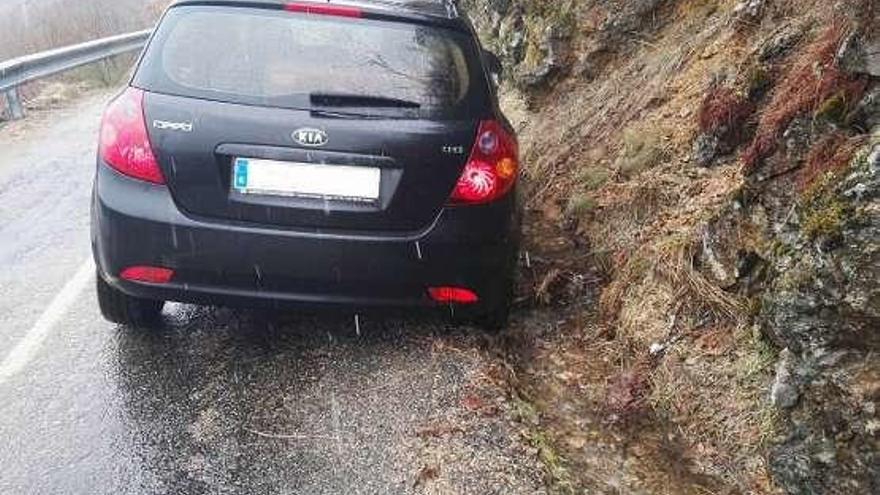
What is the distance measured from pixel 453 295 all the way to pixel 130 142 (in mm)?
1555

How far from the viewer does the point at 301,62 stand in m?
3.95

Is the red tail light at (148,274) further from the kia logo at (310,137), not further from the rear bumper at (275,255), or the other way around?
the kia logo at (310,137)

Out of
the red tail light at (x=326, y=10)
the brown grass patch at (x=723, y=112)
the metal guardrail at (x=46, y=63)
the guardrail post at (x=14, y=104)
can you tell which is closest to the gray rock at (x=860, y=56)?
the brown grass patch at (x=723, y=112)

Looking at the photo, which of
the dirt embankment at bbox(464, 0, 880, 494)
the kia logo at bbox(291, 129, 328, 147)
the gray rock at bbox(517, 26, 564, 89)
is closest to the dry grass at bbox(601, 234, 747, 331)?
the dirt embankment at bbox(464, 0, 880, 494)

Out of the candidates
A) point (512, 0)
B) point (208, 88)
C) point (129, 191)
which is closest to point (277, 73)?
point (208, 88)

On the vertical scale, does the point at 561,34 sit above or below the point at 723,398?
below

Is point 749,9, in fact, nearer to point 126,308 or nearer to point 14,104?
point 126,308

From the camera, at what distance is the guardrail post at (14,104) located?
12.0 m

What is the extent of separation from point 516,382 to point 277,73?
1774mm

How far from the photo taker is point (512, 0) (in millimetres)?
9766

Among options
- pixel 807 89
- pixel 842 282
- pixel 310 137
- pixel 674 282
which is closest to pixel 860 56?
pixel 807 89

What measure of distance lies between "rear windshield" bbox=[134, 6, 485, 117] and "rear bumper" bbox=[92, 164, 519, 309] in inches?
20.5

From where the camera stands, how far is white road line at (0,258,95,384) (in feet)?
14.2

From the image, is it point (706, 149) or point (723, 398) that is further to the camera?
point (706, 149)
